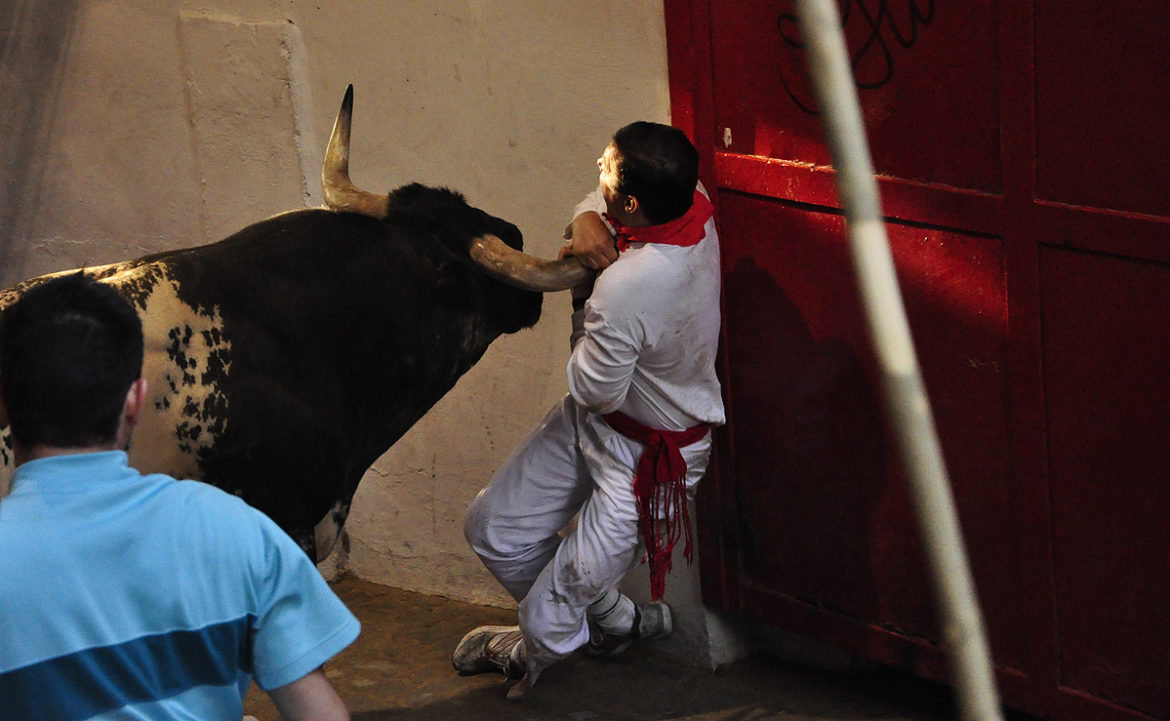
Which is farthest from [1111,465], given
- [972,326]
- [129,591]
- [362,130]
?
[362,130]

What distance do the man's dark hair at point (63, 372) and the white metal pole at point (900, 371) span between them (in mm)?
1117

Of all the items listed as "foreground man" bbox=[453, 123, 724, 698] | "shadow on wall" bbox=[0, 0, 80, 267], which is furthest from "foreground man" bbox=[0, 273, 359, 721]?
"shadow on wall" bbox=[0, 0, 80, 267]

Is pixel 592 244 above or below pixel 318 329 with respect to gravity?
above

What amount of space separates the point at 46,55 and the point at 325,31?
127cm

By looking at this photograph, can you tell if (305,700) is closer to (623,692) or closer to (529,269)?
(529,269)

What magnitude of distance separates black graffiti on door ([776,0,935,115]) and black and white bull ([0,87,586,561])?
2.85 ft

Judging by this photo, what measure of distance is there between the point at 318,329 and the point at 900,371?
248 cm

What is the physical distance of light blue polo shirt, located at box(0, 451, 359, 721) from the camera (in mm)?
1945

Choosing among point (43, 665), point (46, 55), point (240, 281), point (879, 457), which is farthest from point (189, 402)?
point (46, 55)

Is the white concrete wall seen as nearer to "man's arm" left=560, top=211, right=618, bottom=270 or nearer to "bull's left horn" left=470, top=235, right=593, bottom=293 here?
"man's arm" left=560, top=211, right=618, bottom=270

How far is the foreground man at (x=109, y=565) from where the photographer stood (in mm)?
1950

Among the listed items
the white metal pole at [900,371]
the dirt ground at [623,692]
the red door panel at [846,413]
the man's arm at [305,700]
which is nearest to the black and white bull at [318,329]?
the red door panel at [846,413]

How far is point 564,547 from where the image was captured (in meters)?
3.87

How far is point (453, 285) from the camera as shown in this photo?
3826mm
